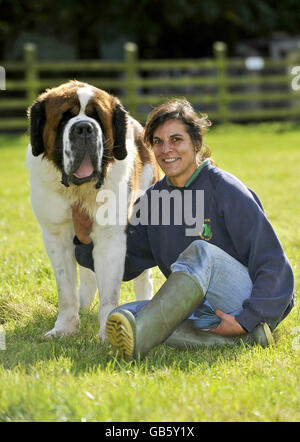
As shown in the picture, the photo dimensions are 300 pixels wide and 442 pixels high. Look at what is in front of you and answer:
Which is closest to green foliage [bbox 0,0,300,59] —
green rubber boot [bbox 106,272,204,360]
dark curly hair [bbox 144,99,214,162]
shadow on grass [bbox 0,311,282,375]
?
dark curly hair [bbox 144,99,214,162]

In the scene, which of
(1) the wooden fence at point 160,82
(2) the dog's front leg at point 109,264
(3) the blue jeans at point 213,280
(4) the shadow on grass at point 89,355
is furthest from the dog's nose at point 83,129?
(1) the wooden fence at point 160,82

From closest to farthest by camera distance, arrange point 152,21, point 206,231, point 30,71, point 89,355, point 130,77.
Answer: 1. point 89,355
2. point 206,231
3. point 30,71
4. point 130,77
5. point 152,21

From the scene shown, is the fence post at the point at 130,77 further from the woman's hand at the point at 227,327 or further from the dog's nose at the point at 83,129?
the woman's hand at the point at 227,327

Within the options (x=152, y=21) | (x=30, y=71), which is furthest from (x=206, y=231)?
(x=152, y=21)

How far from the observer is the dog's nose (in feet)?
9.80

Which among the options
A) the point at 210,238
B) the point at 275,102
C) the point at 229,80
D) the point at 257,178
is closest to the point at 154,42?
the point at 229,80

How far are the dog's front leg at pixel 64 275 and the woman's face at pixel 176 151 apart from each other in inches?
24.7

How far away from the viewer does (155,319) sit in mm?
2838

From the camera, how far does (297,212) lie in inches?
258

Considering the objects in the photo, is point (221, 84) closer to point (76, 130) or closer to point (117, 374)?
point (76, 130)

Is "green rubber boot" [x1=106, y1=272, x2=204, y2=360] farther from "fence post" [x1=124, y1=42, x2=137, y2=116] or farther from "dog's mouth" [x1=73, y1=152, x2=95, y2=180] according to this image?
"fence post" [x1=124, y1=42, x2=137, y2=116]

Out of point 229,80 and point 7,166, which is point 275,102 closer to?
point 229,80

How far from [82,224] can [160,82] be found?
43.7ft
